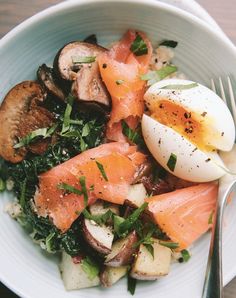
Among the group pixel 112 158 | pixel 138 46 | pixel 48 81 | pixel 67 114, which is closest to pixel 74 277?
pixel 112 158

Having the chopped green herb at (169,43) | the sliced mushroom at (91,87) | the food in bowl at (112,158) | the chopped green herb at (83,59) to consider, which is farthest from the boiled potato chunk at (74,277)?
the chopped green herb at (169,43)

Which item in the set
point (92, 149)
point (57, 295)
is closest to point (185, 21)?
point (92, 149)

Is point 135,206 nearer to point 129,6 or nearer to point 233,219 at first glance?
point 233,219

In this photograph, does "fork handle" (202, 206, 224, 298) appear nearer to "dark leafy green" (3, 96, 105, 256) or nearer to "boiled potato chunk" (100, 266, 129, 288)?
"boiled potato chunk" (100, 266, 129, 288)

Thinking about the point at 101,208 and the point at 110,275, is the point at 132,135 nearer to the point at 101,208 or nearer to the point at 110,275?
the point at 101,208

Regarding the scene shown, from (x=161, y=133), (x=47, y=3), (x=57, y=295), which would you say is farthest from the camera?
(x=47, y=3)

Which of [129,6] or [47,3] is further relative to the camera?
[47,3]
